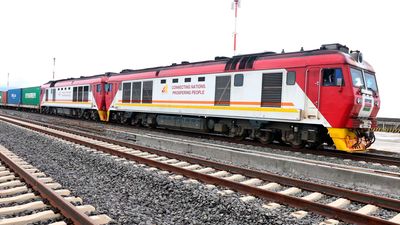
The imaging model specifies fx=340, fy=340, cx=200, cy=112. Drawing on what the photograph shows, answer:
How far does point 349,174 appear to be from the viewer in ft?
23.0

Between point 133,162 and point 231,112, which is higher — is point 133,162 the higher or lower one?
the lower one

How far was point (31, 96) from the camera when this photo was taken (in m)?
39.3

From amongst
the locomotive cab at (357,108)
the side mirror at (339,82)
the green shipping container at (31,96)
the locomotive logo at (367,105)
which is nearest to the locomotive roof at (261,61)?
the locomotive cab at (357,108)

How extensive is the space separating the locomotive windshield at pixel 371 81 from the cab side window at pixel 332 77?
1474 mm

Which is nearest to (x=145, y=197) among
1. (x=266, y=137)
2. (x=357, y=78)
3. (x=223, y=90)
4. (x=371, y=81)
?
(x=266, y=137)

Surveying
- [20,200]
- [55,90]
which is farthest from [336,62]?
[55,90]

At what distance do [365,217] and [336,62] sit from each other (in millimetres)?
7337

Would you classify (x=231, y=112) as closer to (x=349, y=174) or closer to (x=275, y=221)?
(x=349, y=174)

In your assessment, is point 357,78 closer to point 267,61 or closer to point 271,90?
point 271,90

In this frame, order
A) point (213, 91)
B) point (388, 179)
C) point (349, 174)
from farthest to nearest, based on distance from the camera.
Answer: point (213, 91), point (349, 174), point (388, 179)

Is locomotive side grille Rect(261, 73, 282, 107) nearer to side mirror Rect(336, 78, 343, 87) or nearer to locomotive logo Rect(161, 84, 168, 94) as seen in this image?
side mirror Rect(336, 78, 343, 87)

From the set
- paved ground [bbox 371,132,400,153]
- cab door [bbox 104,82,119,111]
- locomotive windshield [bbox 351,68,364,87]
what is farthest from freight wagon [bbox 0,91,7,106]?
locomotive windshield [bbox 351,68,364,87]

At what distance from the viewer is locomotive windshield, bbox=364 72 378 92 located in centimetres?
1146

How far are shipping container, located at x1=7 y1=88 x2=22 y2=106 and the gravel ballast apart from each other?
41551 mm
